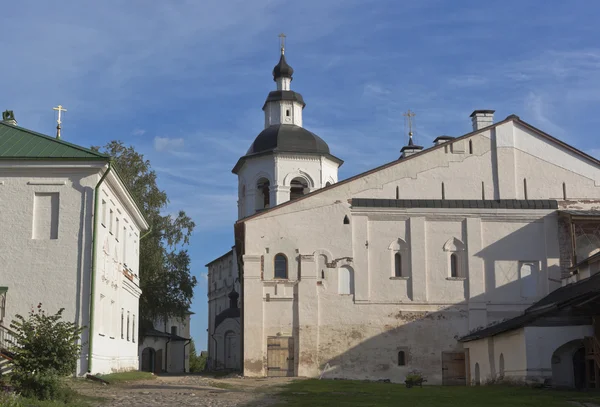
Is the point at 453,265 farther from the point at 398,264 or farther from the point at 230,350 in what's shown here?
the point at 230,350

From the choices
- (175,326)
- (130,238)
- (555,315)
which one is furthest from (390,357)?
(175,326)

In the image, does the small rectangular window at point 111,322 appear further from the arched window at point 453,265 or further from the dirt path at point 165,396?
the arched window at point 453,265

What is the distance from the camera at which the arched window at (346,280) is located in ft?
98.4

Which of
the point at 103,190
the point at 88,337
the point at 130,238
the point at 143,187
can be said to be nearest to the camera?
the point at 88,337

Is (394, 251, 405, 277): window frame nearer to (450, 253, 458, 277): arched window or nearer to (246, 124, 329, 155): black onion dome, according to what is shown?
(450, 253, 458, 277): arched window

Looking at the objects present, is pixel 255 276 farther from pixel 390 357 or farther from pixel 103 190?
pixel 103 190

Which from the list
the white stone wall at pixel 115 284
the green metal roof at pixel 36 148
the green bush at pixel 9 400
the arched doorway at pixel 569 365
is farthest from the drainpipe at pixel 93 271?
the arched doorway at pixel 569 365

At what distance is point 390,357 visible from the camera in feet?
97.3

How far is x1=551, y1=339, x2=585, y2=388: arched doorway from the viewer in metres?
22.8

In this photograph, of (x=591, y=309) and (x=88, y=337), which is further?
(x=591, y=309)

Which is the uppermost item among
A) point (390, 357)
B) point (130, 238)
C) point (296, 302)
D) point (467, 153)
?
point (467, 153)

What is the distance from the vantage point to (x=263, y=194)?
4247 centimetres

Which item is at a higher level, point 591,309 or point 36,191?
point 36,191

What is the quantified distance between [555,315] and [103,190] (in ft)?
42.8
